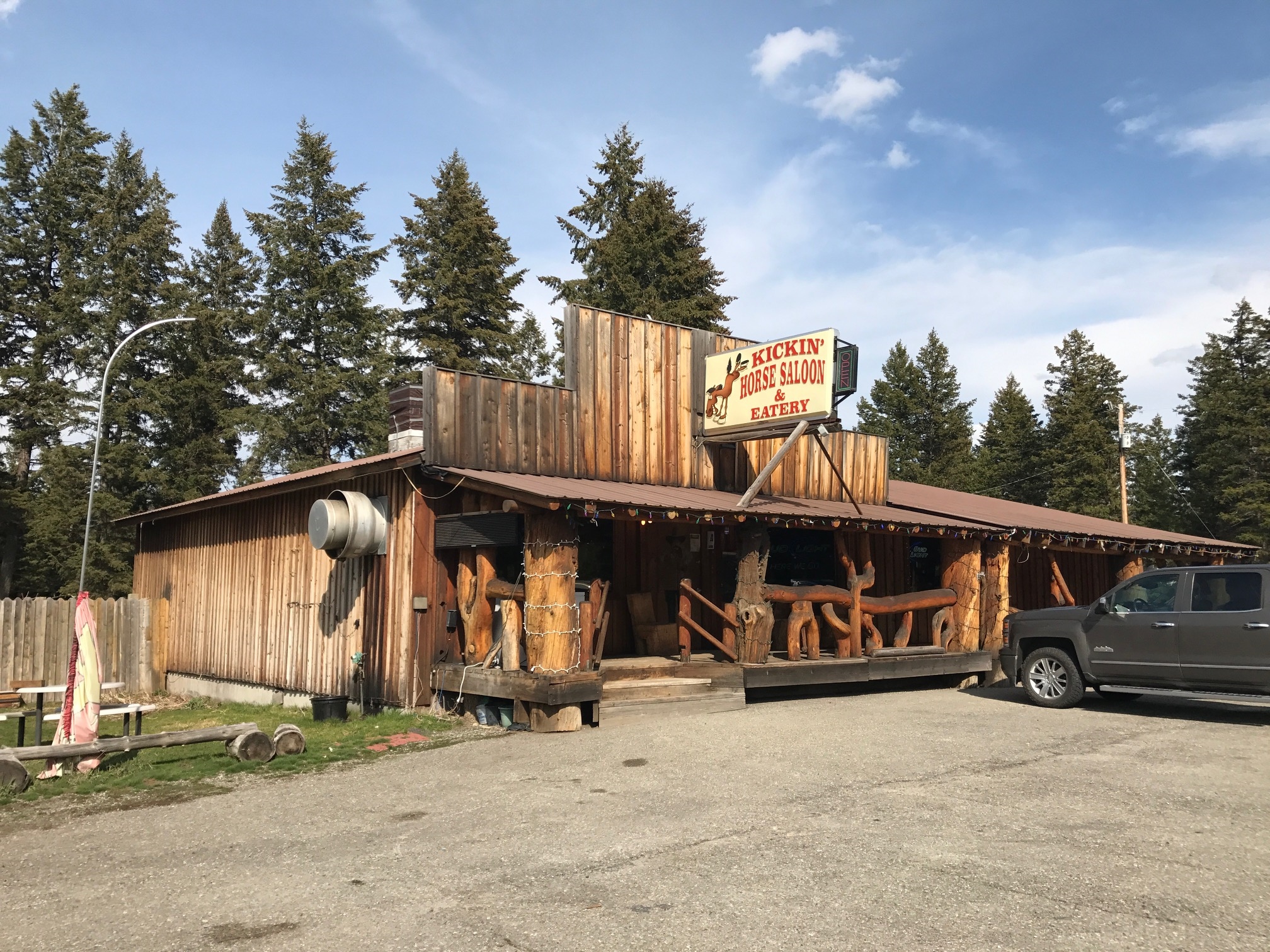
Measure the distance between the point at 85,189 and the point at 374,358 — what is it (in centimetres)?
1336

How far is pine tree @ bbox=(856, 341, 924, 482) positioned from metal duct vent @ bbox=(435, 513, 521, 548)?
155 ft

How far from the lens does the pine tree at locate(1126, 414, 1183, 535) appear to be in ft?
176

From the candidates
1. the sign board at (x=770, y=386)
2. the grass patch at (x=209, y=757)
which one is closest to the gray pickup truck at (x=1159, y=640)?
the sign board at (x=770, y=386)

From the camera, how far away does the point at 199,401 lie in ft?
124

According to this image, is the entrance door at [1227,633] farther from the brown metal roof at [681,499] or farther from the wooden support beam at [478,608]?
the wooden support beam at [478,608]

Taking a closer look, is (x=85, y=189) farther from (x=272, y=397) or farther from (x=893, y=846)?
(x=893, y=846)

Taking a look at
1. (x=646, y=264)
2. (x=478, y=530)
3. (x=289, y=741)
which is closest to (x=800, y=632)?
(x=478, y=530)

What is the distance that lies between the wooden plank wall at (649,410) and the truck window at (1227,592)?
7.11 meters

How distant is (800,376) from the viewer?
14438mm

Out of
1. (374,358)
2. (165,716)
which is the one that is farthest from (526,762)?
(374,358)

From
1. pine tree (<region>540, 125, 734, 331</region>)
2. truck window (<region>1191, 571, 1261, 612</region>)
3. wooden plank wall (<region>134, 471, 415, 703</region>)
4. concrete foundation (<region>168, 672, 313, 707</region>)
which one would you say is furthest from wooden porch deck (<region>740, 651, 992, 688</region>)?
pine tree (<region>540, 125, 734, 331</region>)

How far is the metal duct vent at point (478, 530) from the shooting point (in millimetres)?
11461

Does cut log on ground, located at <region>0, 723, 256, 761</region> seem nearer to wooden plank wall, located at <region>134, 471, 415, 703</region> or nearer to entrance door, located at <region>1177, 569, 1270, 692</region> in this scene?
Result: wooden plank wall, located at <region>134, 471, 415, 703</region>

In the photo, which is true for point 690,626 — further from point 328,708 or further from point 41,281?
point 41,281
